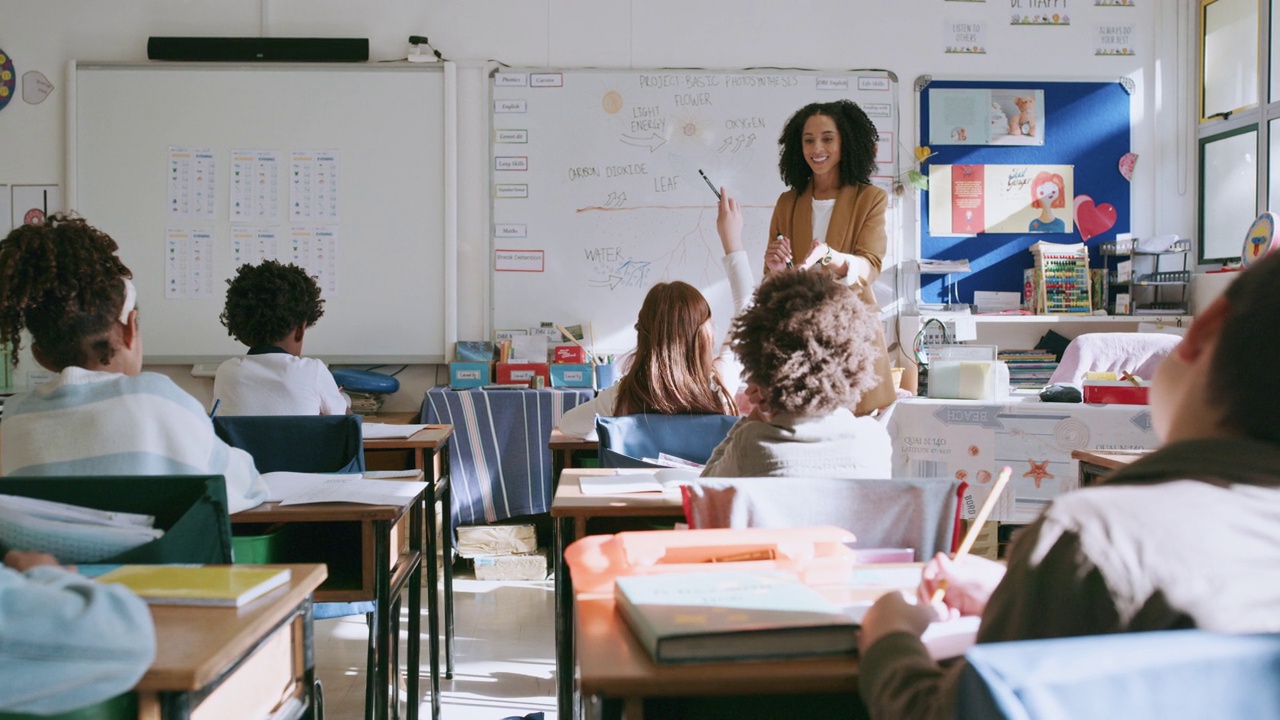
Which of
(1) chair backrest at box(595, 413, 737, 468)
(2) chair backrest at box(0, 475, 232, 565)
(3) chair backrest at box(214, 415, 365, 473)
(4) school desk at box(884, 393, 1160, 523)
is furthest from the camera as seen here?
(4) school desk at box(884, 393, 1160, 523)

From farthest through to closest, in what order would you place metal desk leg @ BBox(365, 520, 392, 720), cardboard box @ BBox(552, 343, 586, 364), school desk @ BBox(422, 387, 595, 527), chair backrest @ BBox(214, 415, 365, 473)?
1. cardboard box @ BBox(552, 343, 586, 364)
2. school desk @ BBox(422, 387, 595, 527)
3. chair backrest @ BBox(214, 415, 365, 473)
4. metal desk leg @ BBox(365, 520, 392, 720)

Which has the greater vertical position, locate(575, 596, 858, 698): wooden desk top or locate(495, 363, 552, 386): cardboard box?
locate(495, 363, 552, 386): cardboard box

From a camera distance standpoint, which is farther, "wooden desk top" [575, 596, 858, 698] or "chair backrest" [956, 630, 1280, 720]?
"wooden desk top" [575, 596, 858, 698]

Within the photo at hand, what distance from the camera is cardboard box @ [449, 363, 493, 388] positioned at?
172 inches

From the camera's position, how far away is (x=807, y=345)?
57.8 inches

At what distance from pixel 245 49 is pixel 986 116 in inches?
146

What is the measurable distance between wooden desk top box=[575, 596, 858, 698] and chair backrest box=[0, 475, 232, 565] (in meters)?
0.60

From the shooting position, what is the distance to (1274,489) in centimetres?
64

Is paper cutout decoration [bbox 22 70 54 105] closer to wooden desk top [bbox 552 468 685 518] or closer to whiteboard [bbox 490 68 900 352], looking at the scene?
whiteboard [bbox 490 68 900 352]

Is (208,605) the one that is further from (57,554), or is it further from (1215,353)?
Result: (1215,353)

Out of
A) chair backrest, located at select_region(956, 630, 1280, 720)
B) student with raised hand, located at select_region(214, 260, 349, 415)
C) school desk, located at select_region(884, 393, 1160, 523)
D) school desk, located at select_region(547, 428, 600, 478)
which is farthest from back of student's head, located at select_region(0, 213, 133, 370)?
school desk, located at select_region(884, 393, 1160, 523)

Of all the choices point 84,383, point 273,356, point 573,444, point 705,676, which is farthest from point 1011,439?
point 84,383

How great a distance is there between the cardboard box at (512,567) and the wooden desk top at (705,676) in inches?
121

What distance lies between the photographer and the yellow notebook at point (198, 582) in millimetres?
985
